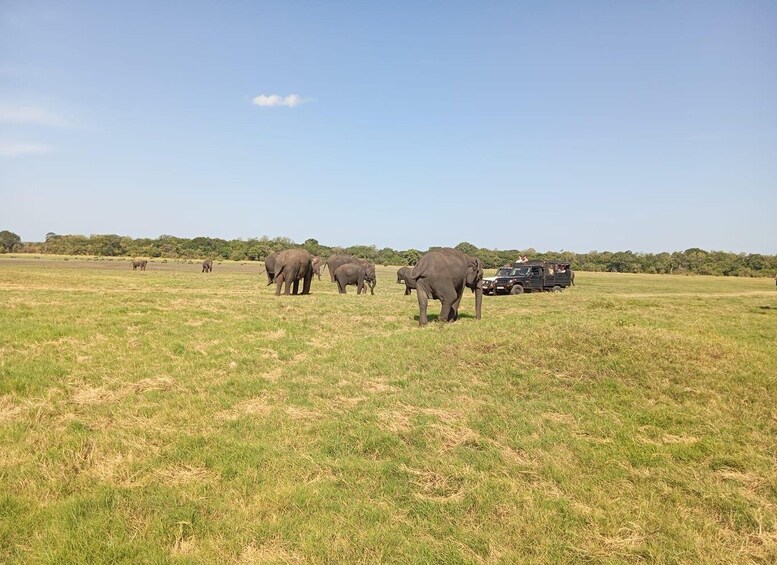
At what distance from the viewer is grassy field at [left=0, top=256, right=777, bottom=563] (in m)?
3.92

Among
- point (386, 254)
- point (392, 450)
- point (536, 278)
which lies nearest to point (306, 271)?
point (536, 278)

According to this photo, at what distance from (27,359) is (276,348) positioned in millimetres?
5245

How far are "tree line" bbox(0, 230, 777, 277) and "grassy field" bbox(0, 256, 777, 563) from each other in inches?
2903

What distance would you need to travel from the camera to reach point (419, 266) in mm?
14281

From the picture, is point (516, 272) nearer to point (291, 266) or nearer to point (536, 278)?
point (536, 278)

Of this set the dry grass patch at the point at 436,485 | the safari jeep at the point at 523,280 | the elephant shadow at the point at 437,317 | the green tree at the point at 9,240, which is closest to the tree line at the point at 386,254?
the green tree at the point at 9,240

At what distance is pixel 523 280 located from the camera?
1232 inches

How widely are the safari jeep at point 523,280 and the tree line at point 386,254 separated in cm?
4827

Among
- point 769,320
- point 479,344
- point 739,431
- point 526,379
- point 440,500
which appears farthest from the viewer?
point 769,320

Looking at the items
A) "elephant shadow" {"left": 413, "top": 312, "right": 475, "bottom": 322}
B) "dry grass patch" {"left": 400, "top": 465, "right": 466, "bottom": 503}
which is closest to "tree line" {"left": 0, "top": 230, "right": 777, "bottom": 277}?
"elephant shadow" {"left": 413, "top": 312, "right": 475, "bottom": 322}

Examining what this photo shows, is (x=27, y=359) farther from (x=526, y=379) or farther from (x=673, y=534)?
(x=673, y=534)

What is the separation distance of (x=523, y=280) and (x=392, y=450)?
27489mm

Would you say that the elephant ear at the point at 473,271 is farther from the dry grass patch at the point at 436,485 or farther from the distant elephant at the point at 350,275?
the distant elephant at the point at 350,275

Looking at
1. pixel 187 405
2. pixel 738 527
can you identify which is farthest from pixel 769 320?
pixel 187 405
